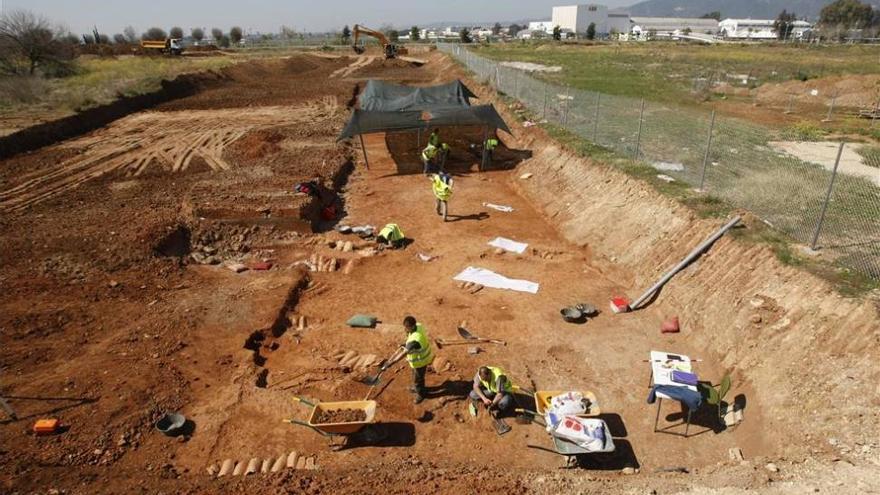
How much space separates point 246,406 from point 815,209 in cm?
1334

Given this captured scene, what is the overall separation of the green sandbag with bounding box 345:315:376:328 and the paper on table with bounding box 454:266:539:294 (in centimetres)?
271

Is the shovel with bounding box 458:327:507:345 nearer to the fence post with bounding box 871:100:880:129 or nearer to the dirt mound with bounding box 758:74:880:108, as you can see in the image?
the fence post with bounding box 871:100:880:129

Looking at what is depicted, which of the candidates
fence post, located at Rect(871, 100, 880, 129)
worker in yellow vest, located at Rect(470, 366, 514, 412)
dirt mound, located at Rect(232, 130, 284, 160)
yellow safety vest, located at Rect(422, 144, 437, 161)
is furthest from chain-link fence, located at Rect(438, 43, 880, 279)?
dirt mound, located at Rect(232, 130, 284, 160)

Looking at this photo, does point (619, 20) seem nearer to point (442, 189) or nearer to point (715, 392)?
point (442, 189)

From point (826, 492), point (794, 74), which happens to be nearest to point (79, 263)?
point (826, 492)

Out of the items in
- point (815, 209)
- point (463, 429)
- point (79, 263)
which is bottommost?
point (463, 429)

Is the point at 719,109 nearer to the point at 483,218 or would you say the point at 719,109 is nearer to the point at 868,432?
the point at 483,218

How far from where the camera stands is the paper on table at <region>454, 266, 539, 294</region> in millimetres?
11664

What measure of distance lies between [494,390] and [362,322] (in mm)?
3666

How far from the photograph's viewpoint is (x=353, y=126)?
734 inches

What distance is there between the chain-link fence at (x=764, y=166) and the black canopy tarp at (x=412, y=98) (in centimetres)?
434

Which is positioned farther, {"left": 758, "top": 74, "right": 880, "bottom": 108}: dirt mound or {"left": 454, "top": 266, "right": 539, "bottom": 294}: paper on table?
{"left": 758, "top": 74, "right": 880, "bottom": 108}: dirt mound

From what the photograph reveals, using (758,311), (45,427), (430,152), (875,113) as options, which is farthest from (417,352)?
(875,113)

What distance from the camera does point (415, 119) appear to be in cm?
1894
